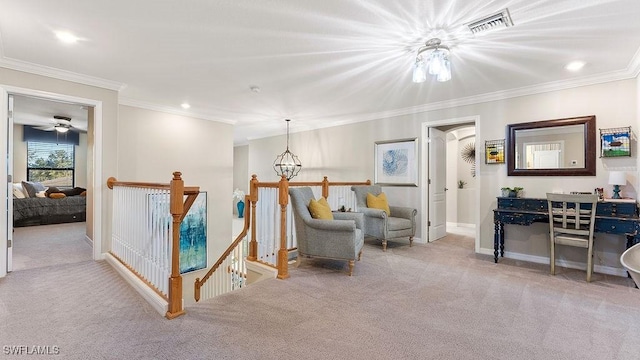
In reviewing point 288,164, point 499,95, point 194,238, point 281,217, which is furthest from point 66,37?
point 499,95

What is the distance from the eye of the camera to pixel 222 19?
2260mm

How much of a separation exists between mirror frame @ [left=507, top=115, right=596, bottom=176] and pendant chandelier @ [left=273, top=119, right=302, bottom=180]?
4.15 meters

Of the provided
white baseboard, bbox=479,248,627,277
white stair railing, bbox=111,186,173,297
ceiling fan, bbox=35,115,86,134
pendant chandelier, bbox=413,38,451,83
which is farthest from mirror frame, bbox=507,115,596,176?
ceiling fan, bbox=35,115,86,134

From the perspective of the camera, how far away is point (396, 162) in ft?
16.6

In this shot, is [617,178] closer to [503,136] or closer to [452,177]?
[503,136]

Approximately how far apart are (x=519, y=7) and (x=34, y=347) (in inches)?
155

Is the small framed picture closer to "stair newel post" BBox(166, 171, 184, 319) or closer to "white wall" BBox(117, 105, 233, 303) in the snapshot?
"stair newel post" BBox(166, 171, 184, 319)

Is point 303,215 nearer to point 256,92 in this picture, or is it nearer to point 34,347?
point 256,92

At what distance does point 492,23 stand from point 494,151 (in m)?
2.24

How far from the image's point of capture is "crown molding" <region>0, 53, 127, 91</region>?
304 centimetres

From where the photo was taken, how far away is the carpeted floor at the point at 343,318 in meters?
1.82

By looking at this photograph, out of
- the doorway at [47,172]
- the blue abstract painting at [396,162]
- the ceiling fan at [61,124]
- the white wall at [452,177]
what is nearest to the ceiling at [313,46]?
the blue abstract painting at [396,162]

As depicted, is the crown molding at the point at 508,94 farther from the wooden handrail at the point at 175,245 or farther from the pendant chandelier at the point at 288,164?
the wooden handrail at the point at 175,245

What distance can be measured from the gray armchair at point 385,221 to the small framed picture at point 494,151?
4.19 ft
